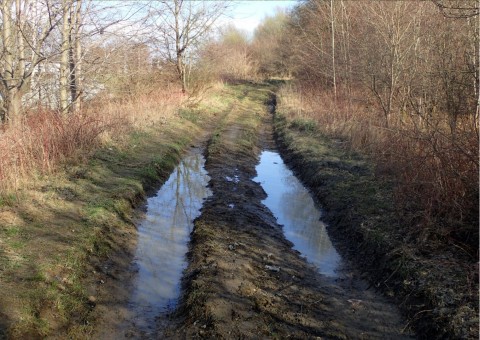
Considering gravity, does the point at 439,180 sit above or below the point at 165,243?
above

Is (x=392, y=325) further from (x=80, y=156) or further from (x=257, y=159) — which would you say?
(x=257, y=159)

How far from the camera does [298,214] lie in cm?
800

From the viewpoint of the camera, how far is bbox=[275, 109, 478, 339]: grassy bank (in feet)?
13.4

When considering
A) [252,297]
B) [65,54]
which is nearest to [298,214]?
[252,297]

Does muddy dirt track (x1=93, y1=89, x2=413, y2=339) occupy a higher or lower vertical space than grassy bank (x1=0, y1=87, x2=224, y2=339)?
lower

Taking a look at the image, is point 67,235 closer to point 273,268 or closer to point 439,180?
point 273,268

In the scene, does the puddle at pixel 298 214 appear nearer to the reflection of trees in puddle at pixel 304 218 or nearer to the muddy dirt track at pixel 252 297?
the reflection of trees in puddle at pixel 304 218

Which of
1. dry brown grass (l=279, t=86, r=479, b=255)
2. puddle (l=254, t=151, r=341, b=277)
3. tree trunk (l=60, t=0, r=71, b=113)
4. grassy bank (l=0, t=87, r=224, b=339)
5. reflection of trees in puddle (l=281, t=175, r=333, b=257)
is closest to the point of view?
grassy bank (l=0, t=87, r=224, b=339)

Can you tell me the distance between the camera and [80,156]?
8.67m

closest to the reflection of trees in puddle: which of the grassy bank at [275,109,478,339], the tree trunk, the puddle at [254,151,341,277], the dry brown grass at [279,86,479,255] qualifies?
the puddle at [254,151,341,277]

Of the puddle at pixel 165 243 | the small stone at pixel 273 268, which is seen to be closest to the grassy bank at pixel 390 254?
the small stone at pixel 273 268

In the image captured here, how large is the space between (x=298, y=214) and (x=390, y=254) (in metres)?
2.83

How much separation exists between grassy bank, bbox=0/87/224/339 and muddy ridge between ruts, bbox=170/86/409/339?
107 centimetres

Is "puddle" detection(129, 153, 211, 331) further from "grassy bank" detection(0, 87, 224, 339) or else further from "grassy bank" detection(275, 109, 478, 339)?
"grassy bank" detection(275, 109, 478, 339)
